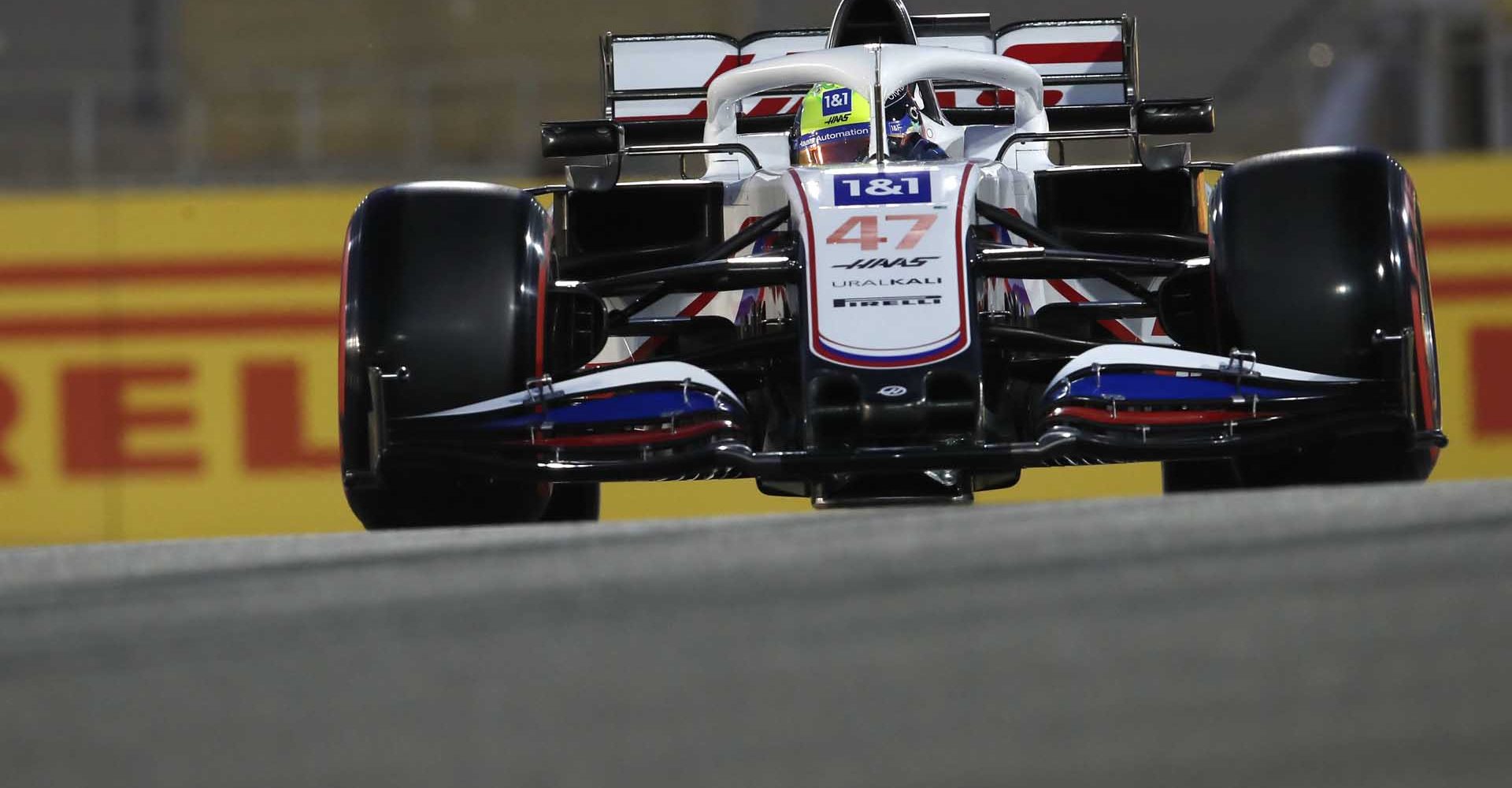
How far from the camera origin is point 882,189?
3.99 metres

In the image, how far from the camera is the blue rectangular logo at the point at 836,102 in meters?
4.83

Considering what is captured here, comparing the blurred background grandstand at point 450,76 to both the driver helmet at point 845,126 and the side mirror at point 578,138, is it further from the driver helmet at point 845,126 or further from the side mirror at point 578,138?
the side mirror at point 578,138

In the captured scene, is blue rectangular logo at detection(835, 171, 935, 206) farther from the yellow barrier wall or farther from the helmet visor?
the yellow barrier wall

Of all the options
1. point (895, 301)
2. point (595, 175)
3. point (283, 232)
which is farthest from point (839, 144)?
point (283, 232)

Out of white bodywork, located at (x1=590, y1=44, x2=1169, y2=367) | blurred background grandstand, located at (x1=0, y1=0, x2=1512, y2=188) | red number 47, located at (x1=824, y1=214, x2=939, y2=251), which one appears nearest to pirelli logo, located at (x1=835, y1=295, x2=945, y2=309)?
white bodywork, located at (x1=590, y1=44, x2=1169, y2=367)

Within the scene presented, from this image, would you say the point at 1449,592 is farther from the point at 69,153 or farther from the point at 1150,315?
the point at 69,153

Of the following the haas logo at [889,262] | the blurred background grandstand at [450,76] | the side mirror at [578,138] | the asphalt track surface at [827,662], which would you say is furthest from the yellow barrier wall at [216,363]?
the asphalt track surface at [827,662]

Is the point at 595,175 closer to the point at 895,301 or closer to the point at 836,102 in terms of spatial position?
the point at 836,102

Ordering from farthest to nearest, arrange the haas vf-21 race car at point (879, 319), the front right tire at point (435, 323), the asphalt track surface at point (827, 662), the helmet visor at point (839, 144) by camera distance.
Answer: the helmet visor at point (839, 144) < the front right tire at point (435, 323) < the haas vf-21 race car at point (879, 319) < the asphalt track surface at point (827, 662)

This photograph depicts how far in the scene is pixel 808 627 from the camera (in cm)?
219

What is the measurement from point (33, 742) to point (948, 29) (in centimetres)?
510

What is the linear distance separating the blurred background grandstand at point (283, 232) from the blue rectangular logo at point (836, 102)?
310cm

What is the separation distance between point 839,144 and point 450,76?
5671mm

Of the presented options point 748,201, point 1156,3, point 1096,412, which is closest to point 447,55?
point 1156,3
